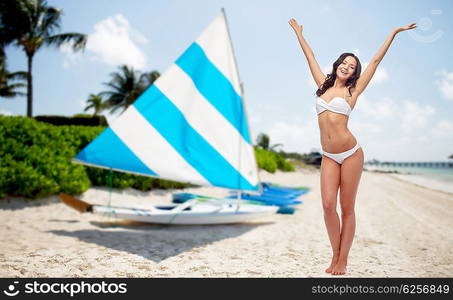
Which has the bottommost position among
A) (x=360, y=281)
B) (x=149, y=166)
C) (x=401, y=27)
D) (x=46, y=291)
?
(x=46, y=291)

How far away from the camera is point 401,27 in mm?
→ 2455

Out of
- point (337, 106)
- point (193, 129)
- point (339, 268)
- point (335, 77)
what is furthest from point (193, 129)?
point (339, 268)

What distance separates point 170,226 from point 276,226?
281 centimetres

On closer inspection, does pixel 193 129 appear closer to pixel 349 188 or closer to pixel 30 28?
pixel 349 188

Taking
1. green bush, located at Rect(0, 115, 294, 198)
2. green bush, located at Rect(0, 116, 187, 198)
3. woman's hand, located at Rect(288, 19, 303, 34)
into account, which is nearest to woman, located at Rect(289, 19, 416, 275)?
woman's hand, located at Rect(288, 19, 303, 34)

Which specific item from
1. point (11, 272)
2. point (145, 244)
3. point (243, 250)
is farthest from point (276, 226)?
point (11, 272)

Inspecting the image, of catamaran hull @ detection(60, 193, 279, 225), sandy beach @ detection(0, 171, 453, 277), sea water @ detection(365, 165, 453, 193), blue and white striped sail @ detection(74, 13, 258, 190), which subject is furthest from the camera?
sea water @ detection(365, 165, 453, 193)

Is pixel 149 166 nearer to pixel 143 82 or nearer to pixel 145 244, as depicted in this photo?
pixel 145 244

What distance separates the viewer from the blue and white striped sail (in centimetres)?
646

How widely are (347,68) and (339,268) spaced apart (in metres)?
1.70

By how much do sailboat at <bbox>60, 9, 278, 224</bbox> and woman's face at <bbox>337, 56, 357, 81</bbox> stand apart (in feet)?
13.2

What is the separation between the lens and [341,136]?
239 cm

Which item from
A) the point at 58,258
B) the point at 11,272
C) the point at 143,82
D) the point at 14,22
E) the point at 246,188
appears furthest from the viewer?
the point at 143,82

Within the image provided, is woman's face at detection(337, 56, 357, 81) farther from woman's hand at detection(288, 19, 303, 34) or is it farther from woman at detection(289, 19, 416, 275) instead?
woman's hand at detection(288, 19, 303, 34)
